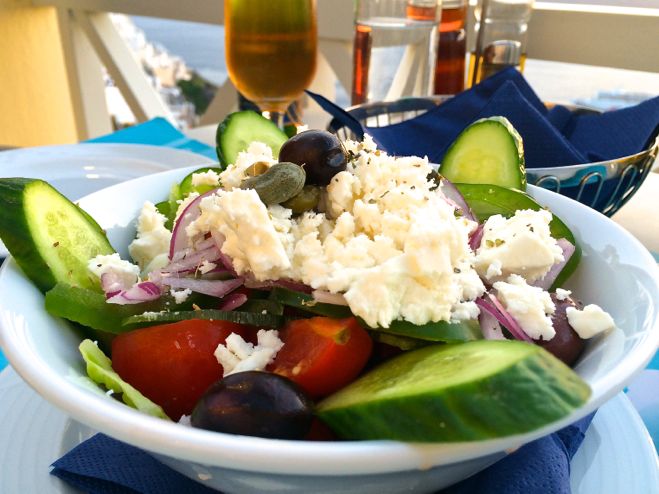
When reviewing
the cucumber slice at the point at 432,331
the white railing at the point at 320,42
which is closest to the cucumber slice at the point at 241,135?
the cucumber slice at the point at 432,331

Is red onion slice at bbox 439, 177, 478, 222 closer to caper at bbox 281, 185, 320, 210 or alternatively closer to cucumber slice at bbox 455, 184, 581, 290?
cucumber slice at bbox 455, 184, 581, 290

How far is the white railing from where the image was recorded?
6.41 ft

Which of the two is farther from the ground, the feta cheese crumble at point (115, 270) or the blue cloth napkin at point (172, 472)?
the feta cheese crumble at point (115, 270)

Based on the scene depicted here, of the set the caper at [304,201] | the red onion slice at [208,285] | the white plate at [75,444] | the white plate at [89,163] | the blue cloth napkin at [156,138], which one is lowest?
the blue cloth napkin at [156,138]

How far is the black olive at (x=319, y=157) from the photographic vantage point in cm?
68

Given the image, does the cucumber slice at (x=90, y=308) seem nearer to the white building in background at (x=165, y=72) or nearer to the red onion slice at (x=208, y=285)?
the red onion slice at (x=208, y=285)

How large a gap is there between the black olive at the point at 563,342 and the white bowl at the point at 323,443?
15 millimetres

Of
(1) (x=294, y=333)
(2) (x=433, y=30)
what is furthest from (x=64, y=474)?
(2) (x=433, y=30)

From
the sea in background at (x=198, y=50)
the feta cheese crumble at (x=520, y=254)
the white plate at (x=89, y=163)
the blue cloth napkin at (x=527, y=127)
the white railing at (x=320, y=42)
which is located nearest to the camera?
the feta cheese crumble at (x=520, y=254)

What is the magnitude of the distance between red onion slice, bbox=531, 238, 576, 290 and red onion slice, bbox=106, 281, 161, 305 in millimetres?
377

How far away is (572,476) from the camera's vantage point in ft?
2.10

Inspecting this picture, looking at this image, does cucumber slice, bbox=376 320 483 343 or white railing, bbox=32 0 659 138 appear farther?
white railing, bbox=32 0 659 138

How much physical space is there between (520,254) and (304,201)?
217mm

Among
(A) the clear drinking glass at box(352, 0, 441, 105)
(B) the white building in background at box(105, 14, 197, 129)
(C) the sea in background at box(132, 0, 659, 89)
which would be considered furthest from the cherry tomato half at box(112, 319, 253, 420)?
(C) the sea in background at box(132, 0, 659, 89)
